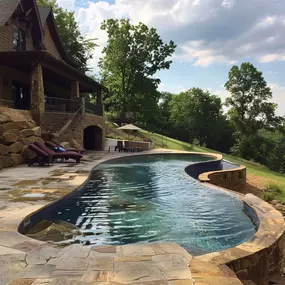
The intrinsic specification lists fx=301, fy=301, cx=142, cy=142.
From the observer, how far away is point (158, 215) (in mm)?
6703

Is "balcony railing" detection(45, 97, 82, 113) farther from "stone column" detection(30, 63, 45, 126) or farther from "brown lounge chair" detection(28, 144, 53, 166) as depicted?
"brown lounge chair" detection(28, 144, 53, 166)

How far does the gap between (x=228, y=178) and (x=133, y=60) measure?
23678mm

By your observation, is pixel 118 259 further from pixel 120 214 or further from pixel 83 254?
pixel 120 214

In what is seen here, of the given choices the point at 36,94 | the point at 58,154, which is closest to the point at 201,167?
the point at 58,154

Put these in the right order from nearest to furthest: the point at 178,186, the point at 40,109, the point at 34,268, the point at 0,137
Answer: the point at 34,268 < the point at 178,186 < the point at 0,137 < the point at 40,109

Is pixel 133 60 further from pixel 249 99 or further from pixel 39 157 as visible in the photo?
pixel 39 157

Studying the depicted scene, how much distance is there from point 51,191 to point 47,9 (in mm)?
19200

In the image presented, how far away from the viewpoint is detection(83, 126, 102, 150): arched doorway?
77.6ft

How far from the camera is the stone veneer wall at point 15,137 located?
12289 millimetres

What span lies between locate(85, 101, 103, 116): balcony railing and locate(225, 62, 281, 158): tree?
24.5m

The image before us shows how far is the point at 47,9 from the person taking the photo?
22609 millimetres

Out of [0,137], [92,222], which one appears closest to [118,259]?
[92,222]

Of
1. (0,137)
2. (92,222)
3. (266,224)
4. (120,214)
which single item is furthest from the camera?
(0,137)

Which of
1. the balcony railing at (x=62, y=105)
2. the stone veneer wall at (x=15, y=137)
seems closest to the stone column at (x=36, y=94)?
the stone veneer wall at (x=15, y=137)
